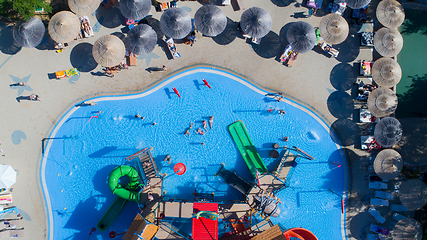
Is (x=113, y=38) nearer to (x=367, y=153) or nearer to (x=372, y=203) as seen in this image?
(x=367, y=153)

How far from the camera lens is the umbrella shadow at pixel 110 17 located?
16656 mm

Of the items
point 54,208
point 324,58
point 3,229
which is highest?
point 324,58

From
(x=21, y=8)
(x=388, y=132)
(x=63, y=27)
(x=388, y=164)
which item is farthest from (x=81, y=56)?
(x=388, y=164)

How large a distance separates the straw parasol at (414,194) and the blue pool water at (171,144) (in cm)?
611

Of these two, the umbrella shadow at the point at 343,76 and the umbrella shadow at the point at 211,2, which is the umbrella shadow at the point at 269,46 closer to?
the umbrella shadow at the point at 211,2

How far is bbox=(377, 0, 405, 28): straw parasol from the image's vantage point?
15.9 m

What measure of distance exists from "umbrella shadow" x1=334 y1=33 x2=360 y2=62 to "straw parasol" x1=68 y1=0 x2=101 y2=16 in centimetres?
1781

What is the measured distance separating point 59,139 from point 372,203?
24.0 meters

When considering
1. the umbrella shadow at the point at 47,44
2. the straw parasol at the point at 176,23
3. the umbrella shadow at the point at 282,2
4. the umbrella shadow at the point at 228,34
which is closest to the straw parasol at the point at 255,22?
the umbrella shadow at the point at 228,34

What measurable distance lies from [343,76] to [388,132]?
496 cm

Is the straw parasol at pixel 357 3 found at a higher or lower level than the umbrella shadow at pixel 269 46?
higher

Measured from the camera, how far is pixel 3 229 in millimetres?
16734

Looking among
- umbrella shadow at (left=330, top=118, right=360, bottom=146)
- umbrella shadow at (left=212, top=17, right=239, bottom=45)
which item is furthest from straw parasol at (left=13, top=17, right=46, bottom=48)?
umbrella shadow at (left=330, top=118, right=360, bottom=146)

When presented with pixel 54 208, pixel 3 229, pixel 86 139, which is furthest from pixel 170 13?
pixel 3 229
